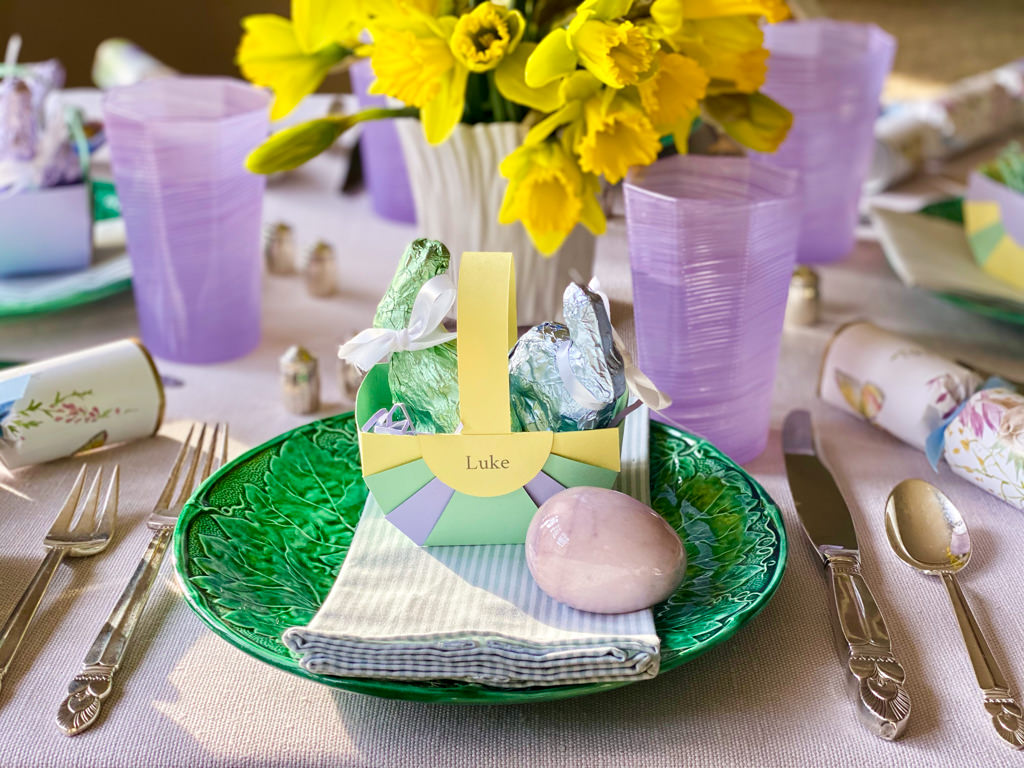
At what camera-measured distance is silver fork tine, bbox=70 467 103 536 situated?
0.52 metres

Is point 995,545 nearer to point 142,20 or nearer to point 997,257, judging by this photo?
point 997,257

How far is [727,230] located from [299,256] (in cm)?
50

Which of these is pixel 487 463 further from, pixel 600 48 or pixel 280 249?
pixel 280 249

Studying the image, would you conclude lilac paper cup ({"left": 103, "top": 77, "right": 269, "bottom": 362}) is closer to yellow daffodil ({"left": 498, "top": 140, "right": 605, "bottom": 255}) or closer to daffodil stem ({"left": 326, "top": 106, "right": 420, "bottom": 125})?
daffodil stem ({"left": 326, "top": 106, "right": 420, "bottom": 125})

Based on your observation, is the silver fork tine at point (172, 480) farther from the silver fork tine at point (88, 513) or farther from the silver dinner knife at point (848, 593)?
the silver dinner knife at point (848, 593)

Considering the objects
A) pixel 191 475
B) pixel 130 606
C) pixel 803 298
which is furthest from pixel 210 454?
pixel 803 298

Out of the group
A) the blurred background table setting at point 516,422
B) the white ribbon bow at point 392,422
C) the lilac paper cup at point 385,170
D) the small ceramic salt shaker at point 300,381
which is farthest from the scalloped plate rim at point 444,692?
the lilac paper cup at point 385,170

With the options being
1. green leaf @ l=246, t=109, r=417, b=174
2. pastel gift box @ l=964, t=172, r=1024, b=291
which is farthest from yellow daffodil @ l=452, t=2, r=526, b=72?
pastel gift box @ l=964, t=172, r=1024, b=291

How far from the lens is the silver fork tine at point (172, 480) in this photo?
0.55 m

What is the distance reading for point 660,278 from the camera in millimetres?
578

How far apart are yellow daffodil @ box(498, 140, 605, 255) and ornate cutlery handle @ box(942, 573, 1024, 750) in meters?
0.30

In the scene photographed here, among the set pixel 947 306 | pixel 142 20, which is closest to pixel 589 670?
pixel 947 306

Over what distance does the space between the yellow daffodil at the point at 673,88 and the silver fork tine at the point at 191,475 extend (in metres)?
0.33

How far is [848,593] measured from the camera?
0.48m
